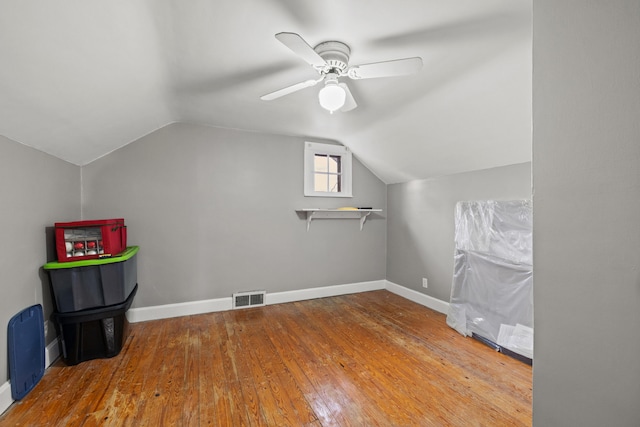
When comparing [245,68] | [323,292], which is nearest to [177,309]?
[323,292]

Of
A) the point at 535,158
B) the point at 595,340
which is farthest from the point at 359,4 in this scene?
the point at 595,340

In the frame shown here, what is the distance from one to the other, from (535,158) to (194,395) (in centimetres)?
220

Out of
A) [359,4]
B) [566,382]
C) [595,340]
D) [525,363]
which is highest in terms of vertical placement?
[359,4]

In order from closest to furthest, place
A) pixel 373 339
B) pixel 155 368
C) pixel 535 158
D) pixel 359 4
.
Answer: pixel 535 158 < pixel 359 4 < pixel 155 368 < pixel 373 339

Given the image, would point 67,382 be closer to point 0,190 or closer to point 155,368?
point 155,368

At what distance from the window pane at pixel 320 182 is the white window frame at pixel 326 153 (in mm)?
54

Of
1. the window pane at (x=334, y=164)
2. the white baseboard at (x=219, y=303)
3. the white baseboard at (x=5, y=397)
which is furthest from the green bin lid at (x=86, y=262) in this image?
the window pane at (x=334, y=164)

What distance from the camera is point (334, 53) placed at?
1769 millimetres

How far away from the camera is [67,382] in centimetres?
200

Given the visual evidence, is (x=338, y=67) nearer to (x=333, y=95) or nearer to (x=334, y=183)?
(x=333, y=95)

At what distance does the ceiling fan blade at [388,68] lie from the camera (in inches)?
62.1

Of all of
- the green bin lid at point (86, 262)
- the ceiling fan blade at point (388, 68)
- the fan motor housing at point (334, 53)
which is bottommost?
the green bin lid at point (86, 262)

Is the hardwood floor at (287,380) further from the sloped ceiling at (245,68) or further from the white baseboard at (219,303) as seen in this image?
the sloped ceiling at (245,68)

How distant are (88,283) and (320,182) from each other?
8.78 feet
